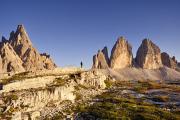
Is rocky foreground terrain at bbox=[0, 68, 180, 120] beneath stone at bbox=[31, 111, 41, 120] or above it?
above

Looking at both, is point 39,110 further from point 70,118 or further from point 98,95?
point 98,95

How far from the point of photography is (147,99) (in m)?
84.3

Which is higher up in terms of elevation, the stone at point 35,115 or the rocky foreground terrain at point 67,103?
the rocky foreground terrain at point 67,103

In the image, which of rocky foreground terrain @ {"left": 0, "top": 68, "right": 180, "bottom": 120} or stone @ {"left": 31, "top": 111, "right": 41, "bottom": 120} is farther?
stone @ {"left": 31, "top": 111, "right": 41, "bottom": 120}

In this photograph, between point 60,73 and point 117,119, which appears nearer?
point 117,119

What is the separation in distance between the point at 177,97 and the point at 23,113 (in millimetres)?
40245

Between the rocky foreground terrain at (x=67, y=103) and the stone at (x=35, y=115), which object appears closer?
the rocky foreground terrain at (x=67, y=103)

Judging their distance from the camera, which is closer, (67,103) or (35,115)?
(35,115)

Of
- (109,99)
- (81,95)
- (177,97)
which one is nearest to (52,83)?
(81,95)

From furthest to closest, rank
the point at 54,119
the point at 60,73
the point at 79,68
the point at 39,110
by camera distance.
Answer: the point at 79,68, the point at 60,73, the point at 39,110, the point at 54,119

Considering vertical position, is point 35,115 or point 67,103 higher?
point 67,103

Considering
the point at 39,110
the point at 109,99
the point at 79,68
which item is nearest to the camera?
the point at 39,110

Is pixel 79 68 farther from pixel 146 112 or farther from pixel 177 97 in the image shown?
pixel 146 112

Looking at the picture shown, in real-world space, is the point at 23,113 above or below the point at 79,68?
below
